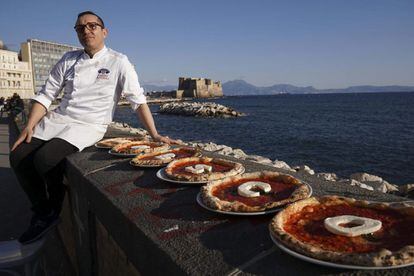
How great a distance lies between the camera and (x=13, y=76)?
74.9 m

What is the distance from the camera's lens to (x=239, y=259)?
1.47m

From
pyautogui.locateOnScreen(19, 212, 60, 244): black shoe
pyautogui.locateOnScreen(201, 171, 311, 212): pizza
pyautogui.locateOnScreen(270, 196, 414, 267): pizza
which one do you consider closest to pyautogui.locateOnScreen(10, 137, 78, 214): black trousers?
pyautogui.locateOnScreen(19, 212, 60, 244): black shoe

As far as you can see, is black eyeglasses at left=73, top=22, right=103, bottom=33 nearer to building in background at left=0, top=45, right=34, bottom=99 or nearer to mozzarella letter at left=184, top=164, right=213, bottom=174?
mozzarella letter at left=184, top=164, right=213, bottom=174

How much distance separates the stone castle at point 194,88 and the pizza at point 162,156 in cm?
13471

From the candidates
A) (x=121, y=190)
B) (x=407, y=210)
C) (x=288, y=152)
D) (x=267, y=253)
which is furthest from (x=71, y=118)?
(x=288, y=152)

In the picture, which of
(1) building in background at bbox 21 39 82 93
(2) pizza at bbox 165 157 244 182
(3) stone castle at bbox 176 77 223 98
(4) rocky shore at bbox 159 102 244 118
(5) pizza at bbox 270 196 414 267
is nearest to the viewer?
(5) pizza at bbox 270 196 414 267

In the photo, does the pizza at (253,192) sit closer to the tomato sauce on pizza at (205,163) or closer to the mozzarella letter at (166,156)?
the tomato sauce on pizza at (205,163)

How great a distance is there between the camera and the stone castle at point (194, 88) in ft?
452

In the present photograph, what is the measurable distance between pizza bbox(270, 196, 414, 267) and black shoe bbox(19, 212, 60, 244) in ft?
7.92

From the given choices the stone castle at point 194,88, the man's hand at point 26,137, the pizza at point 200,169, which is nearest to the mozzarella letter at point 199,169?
the pizza at point 200,169

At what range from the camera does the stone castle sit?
452 ft

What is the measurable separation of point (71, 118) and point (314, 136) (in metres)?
28.0

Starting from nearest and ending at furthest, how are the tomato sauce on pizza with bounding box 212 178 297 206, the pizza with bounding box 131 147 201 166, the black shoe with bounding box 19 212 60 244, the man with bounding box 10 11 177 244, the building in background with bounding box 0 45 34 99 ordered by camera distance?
1. the tomato sauce on pizza with bounding box 212 178 297 206
2. the black shoe with bounding box 19 212 60 244
3. the pizza with bounding box 131 147 201 166
4. the man with bounding box 10 11 177 244
5. the building in background with bounding box 0 45 34 99

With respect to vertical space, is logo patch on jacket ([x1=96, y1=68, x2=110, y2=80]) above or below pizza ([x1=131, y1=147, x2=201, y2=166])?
above
